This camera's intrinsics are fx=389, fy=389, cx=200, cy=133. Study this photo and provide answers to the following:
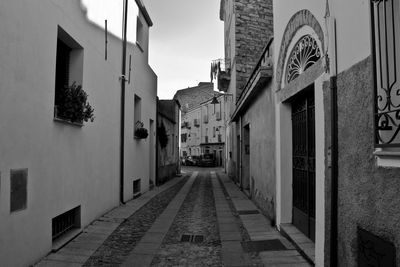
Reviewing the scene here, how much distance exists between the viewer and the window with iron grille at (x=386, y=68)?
9.94 feet

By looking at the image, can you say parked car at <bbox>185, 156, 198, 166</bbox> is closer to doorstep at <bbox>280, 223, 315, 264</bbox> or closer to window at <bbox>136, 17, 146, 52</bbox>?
window at <bbox>136, 17, 146, 52</bbox>

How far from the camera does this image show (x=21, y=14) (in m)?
4.52

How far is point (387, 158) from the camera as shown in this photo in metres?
2.94

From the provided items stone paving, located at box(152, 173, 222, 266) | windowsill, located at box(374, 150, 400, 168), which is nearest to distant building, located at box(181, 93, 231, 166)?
stone paving, located at box(152, 173, 222, 266)

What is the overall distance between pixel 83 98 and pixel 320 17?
3934 millimetres

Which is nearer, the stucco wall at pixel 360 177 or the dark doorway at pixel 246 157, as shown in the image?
the stucco wall at pixel 360 177

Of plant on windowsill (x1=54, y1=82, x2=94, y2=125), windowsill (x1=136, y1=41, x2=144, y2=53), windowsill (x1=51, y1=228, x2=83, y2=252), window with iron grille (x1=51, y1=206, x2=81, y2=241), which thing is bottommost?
windowsill (x1=51, y1=228, x2=83, y2=252)

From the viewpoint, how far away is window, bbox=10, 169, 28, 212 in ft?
14.3

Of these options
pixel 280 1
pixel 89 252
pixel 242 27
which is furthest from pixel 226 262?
pixel 242 27

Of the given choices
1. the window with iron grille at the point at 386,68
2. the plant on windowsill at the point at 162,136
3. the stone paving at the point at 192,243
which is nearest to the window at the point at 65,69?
the stone paving at the point at 192,243

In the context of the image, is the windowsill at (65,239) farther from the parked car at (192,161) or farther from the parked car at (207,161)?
the parked car at (192,161)

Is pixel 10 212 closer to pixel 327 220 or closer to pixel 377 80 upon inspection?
pixel 327 220

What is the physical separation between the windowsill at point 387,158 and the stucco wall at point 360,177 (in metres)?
0.04

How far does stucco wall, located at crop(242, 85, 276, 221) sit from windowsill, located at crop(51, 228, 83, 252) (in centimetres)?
373
